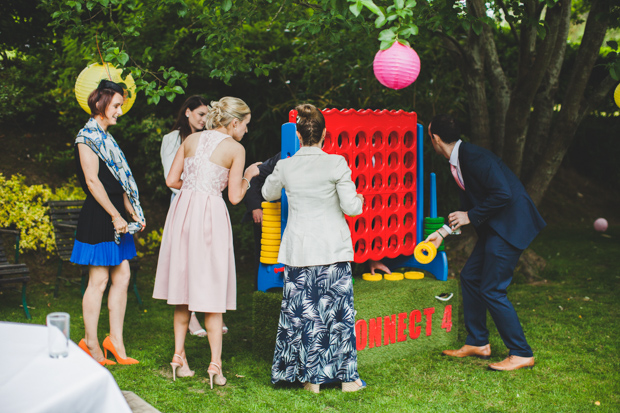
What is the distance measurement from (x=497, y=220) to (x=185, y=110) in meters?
2.47

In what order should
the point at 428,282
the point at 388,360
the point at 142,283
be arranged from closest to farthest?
the point at 388,360
the point at 428,282
the point at 142,283

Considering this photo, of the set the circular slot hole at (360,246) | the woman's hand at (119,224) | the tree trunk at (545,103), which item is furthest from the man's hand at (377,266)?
the tree trunk at (545,103)

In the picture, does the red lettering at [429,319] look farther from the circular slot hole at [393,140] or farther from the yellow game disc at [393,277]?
the circular slot hole at [393,140]

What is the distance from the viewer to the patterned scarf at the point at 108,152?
3.70 meters

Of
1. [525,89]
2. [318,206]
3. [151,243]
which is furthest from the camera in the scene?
[151,243]

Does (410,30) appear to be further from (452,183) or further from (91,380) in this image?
(452,183)

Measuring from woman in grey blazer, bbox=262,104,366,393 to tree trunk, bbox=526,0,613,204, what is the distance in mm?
4294

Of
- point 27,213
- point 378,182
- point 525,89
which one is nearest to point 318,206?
point 378,182

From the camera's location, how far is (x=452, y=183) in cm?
838

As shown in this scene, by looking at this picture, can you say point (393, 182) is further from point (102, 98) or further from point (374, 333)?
point (102, 98)

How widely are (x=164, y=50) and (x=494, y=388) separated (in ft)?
19.4

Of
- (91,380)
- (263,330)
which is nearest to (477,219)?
(263,330)

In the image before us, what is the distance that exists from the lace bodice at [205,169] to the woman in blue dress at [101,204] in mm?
565

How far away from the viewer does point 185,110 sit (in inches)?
178
